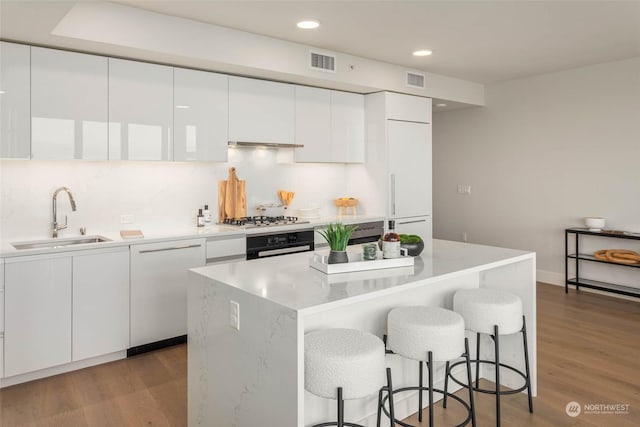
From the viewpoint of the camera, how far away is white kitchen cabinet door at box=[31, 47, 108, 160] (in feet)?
10.7

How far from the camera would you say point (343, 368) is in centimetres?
186

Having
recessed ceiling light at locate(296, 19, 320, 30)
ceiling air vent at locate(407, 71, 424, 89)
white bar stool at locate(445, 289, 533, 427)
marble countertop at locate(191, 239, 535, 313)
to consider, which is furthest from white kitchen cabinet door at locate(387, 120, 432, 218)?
white bar stool at locate(445, 289, 533, 427)

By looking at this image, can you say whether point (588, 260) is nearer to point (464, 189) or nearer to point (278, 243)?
point (464, 189)

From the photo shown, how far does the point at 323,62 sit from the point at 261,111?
0.77 m

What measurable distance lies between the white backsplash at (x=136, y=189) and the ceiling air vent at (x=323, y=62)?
946mm

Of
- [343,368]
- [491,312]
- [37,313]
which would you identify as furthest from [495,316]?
[37,313]

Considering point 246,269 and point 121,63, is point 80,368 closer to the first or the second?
point 246,269

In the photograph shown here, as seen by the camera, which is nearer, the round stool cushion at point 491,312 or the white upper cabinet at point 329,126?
the round stool cushion at point 491,312

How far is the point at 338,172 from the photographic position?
5637mm

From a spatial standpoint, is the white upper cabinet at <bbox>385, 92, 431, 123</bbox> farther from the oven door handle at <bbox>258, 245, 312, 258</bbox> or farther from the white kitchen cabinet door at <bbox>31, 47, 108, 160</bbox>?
the white kitchen cabinet door at <bbox>31, 47, 108, 160</bbox>

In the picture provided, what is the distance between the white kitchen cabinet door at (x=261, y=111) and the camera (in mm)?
4262

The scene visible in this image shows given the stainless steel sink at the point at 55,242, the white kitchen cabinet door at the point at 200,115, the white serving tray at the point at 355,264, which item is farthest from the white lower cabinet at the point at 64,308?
the white serving tray at the point at 355,264

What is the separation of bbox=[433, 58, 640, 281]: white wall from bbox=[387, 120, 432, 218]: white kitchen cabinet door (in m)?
1.26

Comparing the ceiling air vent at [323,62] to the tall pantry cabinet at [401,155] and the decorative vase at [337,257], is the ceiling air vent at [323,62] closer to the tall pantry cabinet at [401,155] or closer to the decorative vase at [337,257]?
the tall pantry cabinet at [401,155]
